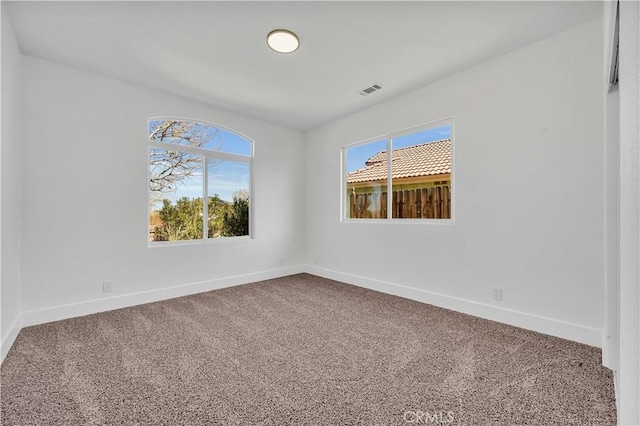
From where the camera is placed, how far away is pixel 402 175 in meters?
3.92

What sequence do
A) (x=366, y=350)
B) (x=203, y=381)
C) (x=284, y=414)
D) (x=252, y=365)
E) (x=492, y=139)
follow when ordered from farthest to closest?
(x=492, y=139), (x=366, y=350), (x=252, y=365), (x=203, y=381), (x=284, y=414)

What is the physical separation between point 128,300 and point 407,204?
140 inches

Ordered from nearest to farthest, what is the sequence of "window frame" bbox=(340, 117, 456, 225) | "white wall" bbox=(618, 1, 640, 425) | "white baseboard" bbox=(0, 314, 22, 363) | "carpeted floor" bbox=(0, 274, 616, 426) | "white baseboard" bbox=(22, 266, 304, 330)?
"white wall" bbox=(618, 1, 640, 425) → "carpeted floor" bbox=(0, 274, 616, 426) → "white baseboard" bbox=(0, 314, 22, 363) → "white baseboard" bbox=(22, 266, 304, 330) → "window frame" bbox=(340, 117, 456, 225)

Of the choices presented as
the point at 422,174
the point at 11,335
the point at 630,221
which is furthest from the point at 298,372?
the point at 422,174

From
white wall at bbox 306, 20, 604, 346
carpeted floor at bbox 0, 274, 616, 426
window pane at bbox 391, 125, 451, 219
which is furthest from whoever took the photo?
window pane at bbox 391, 125, 451, 219

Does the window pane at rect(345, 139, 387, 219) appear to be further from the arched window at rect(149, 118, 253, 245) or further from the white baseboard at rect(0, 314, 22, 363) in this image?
the white baseboard at rect(0, 314, 22, 363)

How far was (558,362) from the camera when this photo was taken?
207 centimetres

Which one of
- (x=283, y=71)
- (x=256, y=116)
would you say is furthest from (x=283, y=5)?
(x=256, y=116)

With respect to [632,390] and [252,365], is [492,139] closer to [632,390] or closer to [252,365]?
[632,390]

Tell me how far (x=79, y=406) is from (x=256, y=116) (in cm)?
387

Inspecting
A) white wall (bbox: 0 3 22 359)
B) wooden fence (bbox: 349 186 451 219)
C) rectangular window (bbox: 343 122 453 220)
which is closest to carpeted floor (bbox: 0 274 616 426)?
white wall (bbox: 0 3 22 359)

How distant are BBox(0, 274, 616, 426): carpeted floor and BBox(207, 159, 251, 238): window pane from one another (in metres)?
1.52

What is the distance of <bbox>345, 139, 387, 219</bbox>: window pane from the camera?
418cm

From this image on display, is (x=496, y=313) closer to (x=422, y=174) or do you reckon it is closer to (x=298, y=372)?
(x=422, y=174)
